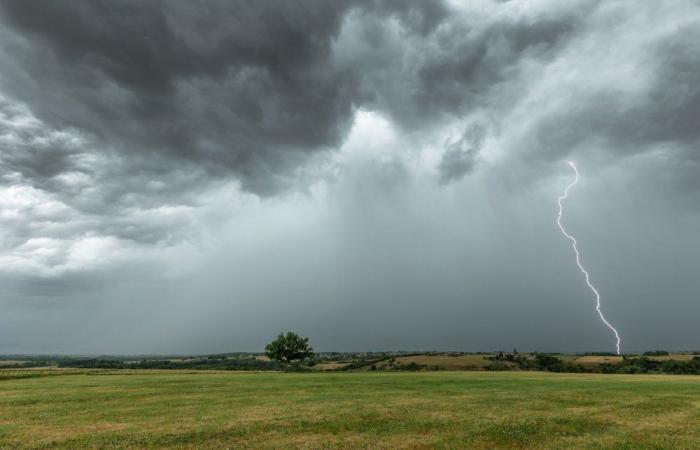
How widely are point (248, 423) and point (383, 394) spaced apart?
57.6 feet

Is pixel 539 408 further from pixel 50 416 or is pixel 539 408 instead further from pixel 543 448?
pixel 50 416

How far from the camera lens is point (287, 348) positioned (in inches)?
5645

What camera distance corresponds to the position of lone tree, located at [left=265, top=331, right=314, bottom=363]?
143000mm

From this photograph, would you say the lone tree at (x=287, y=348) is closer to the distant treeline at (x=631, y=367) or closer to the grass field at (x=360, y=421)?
the distant treeline at (x=631, y=367)

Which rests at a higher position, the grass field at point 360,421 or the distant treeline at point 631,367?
the grass field at point 360,421

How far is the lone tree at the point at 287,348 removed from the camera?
469 feet

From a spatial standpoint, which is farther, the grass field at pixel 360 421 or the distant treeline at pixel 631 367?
→ the distant treeline at pixel 631 367

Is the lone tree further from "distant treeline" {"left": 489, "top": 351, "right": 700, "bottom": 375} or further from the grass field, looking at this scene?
the grass field

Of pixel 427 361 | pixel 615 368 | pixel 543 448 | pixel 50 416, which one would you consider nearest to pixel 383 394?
A: pixel 543 448

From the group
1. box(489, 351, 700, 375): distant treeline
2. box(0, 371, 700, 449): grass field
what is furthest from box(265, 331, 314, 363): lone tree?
box(0, 371, 700, 449): grass field

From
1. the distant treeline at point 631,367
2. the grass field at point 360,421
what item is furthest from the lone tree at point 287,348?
the grass field at point 360,421

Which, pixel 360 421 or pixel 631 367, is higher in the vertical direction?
pixel 360 421

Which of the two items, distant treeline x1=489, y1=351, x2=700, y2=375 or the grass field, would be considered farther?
distant treeline x1=489, y1=351, x2=700, y2=375

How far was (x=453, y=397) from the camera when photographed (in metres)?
36.6
